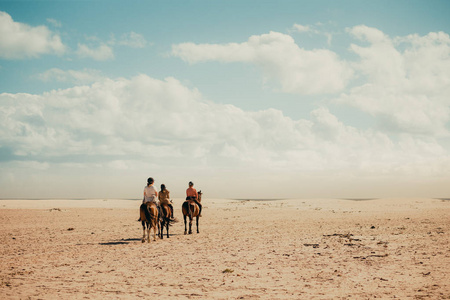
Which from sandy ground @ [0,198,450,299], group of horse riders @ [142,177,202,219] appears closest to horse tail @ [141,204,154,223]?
group of horse riders @ [142,177,202,219]

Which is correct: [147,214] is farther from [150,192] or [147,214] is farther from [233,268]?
[233,268]

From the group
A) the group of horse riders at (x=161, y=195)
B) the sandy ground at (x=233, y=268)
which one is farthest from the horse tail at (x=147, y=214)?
the sandy ground at (x=233, y=268)

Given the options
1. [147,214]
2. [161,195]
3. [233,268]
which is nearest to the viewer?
[233,268]

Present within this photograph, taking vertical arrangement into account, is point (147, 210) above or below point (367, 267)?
above

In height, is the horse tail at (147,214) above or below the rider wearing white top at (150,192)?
below

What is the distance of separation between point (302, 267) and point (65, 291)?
7076mm

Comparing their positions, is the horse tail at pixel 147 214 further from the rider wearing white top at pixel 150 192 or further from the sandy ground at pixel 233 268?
the sandy ground at pixel 233 268

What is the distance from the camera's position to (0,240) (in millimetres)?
18312

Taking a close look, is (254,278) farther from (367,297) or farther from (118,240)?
(118,240)

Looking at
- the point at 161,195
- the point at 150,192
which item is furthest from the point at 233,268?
the point at 161,195

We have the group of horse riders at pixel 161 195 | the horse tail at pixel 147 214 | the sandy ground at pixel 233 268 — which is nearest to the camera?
the sandy ground at pixel 233 268

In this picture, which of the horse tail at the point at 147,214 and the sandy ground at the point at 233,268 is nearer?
the sandy ground at the point at 233,268

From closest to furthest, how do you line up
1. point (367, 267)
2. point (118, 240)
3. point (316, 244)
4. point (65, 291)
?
point (65, 291) < point (367, 267) < point (316, 244) < point (118, 240)

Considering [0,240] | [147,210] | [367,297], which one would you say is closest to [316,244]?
[367,297]
